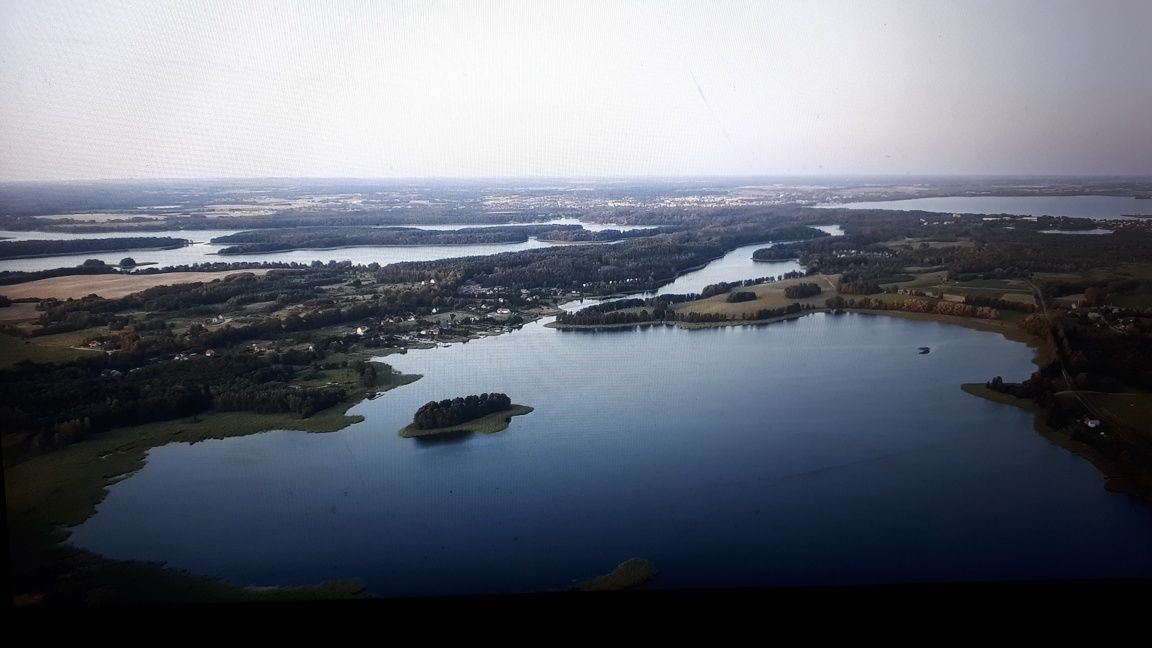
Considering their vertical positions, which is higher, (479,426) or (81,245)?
(81,245)

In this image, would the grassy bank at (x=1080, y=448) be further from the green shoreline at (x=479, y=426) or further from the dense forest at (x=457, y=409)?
the dense forest at (x=457, y=409)

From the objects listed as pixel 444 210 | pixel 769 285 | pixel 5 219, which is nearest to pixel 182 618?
pixel 5 219

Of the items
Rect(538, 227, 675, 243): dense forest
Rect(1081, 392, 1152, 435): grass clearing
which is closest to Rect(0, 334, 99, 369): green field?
Rect(1081, 392, 1152, 435): grass clearing

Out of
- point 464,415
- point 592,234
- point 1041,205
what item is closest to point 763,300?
point 1041,205

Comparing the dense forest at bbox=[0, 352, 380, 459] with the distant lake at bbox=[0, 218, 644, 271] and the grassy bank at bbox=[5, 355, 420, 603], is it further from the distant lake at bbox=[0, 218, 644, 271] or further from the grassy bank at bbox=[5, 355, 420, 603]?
the distant lake at bbox=[0, 218, 644, 271]

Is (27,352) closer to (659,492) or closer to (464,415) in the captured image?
(464,415)
